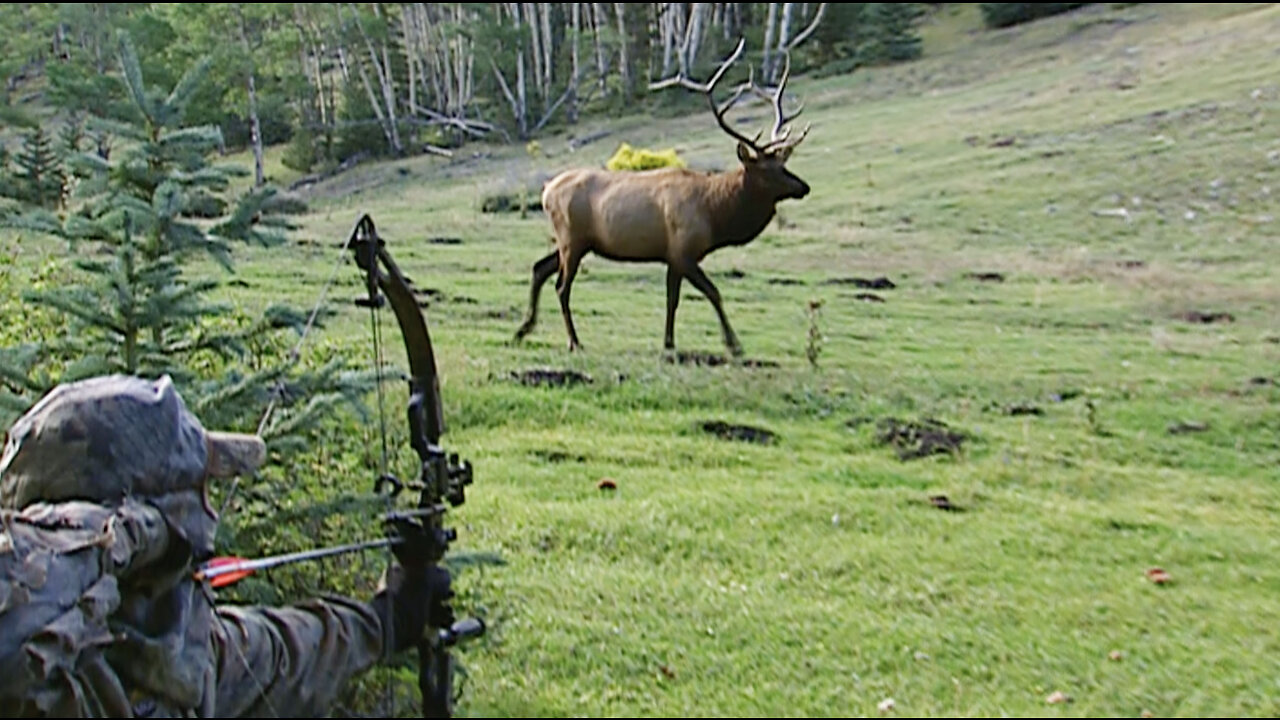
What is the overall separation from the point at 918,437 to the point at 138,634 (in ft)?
24.2

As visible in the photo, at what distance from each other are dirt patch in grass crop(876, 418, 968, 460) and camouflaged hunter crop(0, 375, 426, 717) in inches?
253

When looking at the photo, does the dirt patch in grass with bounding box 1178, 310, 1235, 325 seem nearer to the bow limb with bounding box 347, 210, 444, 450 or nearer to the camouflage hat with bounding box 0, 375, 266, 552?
the bow limb with bounding box 347, 210, 444, 450

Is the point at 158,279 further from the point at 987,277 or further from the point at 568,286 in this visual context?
the point at 987,277

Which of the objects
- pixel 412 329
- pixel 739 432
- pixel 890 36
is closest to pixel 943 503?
pixel 739 432

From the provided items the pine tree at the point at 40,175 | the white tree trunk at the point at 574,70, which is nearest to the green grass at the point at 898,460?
the pine tree at the point at 40,175

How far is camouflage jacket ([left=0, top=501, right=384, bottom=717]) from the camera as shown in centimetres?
302

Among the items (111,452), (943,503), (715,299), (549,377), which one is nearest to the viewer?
(111,452)

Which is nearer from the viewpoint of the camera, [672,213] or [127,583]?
[127,583]

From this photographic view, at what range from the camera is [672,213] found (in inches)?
518

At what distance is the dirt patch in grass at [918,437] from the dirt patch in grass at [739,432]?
85 centimetres

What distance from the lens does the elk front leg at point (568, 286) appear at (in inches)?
504

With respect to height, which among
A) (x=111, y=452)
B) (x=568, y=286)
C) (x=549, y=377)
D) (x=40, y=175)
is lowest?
(x=549, y=377)

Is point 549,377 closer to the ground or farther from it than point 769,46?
closer to the ground

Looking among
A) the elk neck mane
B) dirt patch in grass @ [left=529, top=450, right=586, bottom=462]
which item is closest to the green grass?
dirt patch in grass @ [left=529, top=450, right=586, bottom=462]
